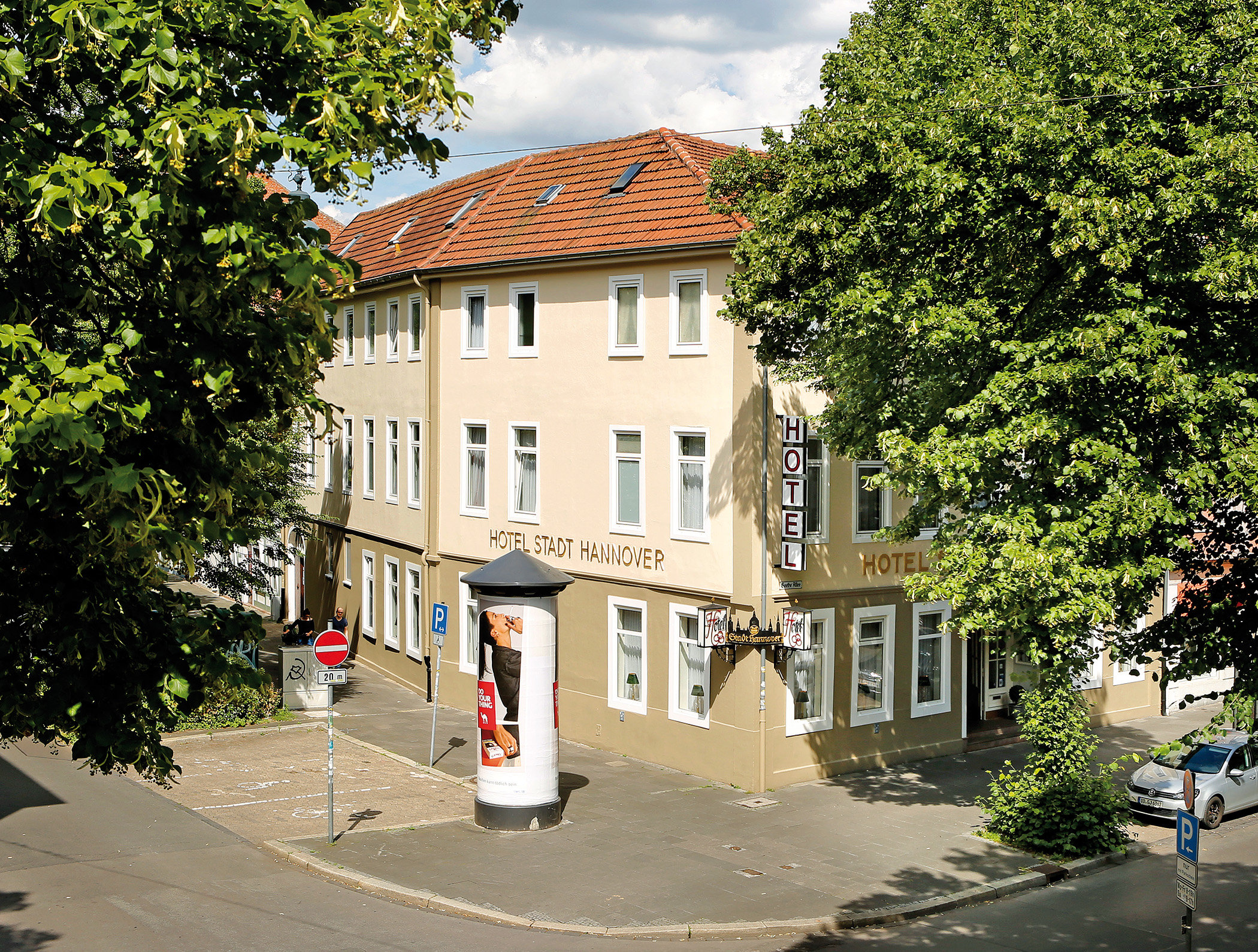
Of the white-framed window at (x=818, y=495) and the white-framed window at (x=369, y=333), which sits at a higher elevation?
the white-framed window at (x=369, y=333)

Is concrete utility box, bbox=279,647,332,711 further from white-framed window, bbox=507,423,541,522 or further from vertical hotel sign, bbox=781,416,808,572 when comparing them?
vertical hotel sign, bbox=781,416,808,572

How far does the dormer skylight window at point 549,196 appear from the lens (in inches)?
1011

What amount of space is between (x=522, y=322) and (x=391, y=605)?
362 inches

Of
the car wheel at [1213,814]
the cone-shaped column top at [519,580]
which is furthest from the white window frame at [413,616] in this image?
the car wheel at [1213,814]

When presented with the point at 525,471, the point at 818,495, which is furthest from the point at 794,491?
the point at 525,471

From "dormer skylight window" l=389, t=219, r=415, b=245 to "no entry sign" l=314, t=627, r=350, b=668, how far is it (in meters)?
17.9

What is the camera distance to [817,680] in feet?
67.6

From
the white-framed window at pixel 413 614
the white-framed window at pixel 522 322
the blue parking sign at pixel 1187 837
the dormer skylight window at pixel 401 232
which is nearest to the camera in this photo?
the blue parking sign at pixel 1187 837

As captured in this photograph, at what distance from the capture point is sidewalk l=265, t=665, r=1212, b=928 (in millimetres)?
14289

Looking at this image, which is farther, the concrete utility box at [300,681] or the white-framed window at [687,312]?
the concrete utility box at [300,681]

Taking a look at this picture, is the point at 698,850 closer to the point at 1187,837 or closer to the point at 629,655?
the point at 629,655

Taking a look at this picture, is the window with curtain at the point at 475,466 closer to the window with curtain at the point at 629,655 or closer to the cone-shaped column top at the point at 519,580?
the window with curtain at the point at 629,655

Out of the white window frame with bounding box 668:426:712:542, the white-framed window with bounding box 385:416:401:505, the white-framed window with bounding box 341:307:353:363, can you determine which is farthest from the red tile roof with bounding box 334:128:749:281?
the white-framed window with bounding box 385:416:401:505

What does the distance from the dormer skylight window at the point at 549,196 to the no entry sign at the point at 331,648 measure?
12.2 m
